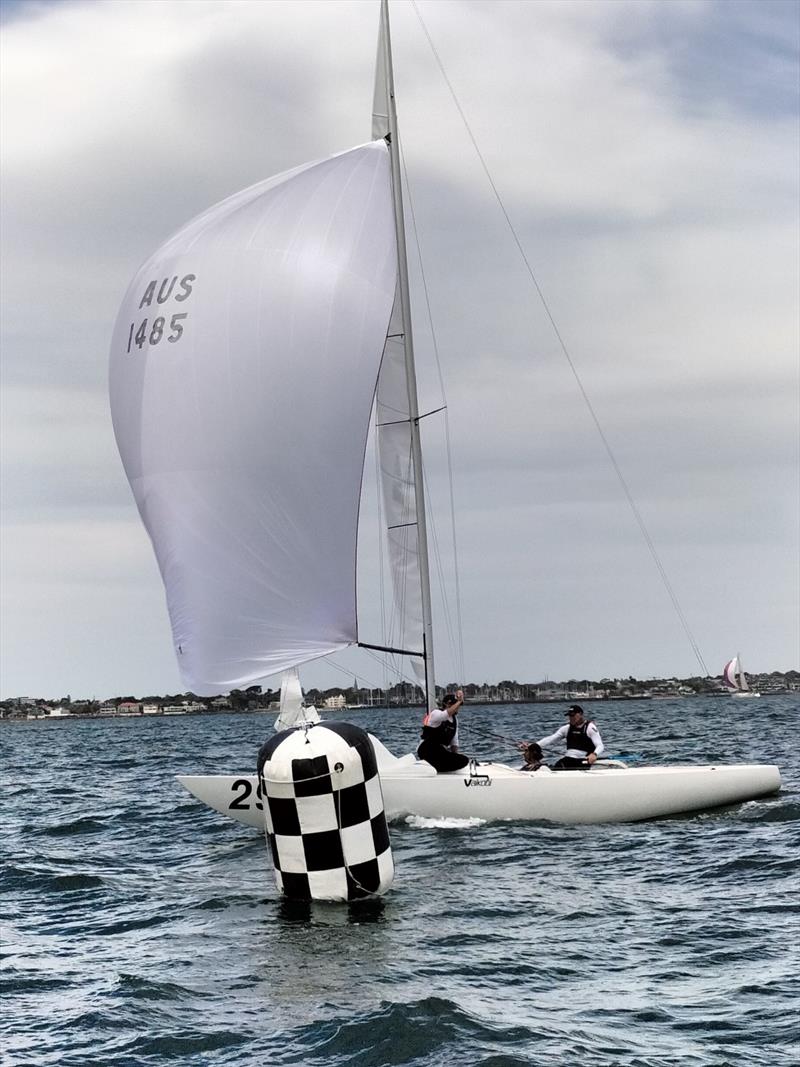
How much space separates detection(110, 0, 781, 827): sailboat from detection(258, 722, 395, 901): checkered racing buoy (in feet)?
8.70

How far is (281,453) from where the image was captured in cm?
1238

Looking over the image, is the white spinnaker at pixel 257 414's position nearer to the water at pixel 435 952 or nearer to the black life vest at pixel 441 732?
the black life vest at pixel 441 732

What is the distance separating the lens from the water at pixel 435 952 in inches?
249

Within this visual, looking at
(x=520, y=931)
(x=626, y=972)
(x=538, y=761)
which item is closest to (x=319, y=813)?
(x=520, y=931)

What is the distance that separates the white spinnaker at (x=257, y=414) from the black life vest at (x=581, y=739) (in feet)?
10.7

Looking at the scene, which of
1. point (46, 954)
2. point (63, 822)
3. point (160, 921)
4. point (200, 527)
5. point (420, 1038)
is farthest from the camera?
point (63, 822)

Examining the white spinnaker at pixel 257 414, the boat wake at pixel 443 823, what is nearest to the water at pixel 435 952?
the boat wake at pixel 443 823

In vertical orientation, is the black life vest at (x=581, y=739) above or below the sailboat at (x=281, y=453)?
below

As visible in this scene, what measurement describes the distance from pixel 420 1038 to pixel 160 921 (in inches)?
152

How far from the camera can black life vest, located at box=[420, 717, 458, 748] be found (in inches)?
537

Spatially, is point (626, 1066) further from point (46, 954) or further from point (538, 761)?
point (538, 761)

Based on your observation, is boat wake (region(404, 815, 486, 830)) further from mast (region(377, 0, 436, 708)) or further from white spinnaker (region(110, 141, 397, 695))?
white spinnaker (region(110, 141, 397, 695))

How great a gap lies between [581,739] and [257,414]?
16.5ft

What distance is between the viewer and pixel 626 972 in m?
7.53
